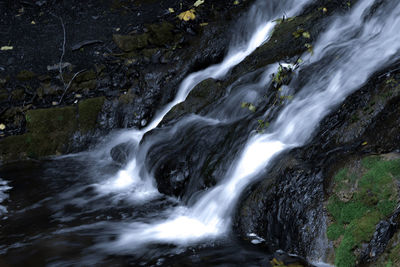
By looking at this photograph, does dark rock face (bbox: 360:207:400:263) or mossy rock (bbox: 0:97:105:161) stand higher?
mossy rock (bbox: 0:97:105:161)

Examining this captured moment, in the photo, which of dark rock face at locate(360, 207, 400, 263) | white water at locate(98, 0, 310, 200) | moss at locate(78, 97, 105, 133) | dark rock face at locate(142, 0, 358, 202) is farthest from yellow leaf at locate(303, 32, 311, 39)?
moss at locate(78, 97, 105, 133)

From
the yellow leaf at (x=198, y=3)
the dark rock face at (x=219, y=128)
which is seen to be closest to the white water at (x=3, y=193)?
the dark rock face at (x=219, y=128)

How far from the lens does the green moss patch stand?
3020 millimetres

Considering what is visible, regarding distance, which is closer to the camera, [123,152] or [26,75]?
[123,152]

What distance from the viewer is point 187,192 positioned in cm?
534

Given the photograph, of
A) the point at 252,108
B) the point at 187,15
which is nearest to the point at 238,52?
the point at 187,15

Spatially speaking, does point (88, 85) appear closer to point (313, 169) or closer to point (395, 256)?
point (313, 169)

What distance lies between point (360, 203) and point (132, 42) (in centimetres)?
751

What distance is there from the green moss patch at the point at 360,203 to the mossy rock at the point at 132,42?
22.9ft

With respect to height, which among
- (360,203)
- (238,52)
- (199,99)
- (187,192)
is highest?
(238,52)

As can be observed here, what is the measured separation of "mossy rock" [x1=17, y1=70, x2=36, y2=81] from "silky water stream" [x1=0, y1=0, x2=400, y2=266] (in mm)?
2772

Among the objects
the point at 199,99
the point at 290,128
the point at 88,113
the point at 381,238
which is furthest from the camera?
the point at 88,113

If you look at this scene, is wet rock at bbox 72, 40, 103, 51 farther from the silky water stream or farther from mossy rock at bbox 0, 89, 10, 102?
the silky water stream

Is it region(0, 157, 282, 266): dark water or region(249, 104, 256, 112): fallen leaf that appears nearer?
region(0, 157, 282, 266): dark water
